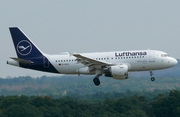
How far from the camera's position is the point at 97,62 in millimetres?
61875

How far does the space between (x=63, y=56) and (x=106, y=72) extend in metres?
5.62

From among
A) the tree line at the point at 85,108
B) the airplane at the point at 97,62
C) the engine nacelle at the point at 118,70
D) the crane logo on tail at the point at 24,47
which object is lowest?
the tree line at the point at 85,108

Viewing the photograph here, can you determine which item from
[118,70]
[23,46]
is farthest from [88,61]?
[23,46]

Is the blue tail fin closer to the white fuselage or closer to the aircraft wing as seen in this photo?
the white fuselage

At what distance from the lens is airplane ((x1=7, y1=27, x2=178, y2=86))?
62.4 metres

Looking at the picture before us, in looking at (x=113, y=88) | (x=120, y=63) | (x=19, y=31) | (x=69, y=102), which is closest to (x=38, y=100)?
(x=69, y=102)

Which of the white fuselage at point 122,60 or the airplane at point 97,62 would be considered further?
the white fuselage at point 122,60

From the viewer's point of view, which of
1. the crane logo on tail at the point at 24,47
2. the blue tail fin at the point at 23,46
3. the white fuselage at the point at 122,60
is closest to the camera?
the white fuselage at the point at 122,60

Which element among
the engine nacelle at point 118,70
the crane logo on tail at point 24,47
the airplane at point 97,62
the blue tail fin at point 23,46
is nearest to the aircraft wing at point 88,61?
the airplane at point 97,62

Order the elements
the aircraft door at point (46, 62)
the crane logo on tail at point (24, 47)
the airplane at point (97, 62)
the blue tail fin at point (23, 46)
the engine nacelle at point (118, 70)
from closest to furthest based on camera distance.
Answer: the engine nacelle at point (118, 70) → the airplane at point (97, 62) → the aircraft door at point (46, 62) → the blue tail fin at point (23, 46) → the crane logo on tail at point (24, 47)

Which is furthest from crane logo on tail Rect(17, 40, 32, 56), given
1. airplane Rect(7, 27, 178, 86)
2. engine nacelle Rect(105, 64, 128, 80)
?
engine nacelle Rect(105, 64, 128, 80)

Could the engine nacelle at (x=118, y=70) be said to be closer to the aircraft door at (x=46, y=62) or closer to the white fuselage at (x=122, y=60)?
the white fuselage at (x=122, y=60)

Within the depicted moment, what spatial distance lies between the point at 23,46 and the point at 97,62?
10.3 metres

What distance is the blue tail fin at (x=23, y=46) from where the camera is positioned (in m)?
66.1
